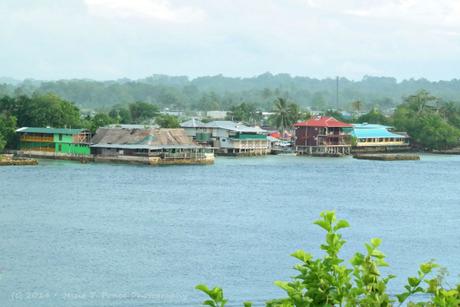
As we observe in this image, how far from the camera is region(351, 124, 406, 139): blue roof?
54.1m

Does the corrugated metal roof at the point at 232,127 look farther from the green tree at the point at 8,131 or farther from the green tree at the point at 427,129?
the green tree at the point at 427,129

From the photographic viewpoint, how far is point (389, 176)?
38938 mm

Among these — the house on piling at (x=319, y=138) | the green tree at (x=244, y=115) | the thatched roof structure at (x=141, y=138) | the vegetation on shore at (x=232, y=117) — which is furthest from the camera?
the green tree at (x=244, y=115)

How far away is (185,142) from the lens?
43000mm

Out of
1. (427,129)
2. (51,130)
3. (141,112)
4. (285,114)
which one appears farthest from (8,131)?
(427,129)

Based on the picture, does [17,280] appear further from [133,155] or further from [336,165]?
[336,165]

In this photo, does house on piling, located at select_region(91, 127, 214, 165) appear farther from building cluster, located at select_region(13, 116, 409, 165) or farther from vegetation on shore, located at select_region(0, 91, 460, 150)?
vegetation on shore, located at select_region(0, 91, 460, 150)

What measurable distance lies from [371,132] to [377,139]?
22.5 inches

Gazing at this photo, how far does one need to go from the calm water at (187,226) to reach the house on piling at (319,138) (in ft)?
36.6

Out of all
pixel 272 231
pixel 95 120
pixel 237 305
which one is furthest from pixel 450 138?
pixel 237 305

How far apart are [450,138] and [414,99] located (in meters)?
11.2

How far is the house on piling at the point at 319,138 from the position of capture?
51.2m

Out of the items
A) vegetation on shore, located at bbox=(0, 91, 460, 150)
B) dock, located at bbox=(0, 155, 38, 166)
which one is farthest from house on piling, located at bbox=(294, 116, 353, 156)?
dock, located at bbox=(0, 155, 38, 166)

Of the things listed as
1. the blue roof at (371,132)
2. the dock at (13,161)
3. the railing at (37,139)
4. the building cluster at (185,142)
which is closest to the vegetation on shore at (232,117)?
the railing at (37,139)
